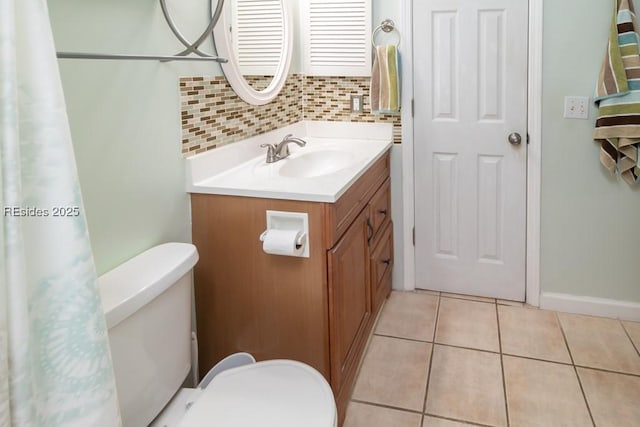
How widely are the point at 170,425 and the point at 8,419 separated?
0.71 meters

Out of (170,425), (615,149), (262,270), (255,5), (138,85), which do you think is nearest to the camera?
(170,425)

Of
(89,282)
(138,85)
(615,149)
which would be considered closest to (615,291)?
(615,149)

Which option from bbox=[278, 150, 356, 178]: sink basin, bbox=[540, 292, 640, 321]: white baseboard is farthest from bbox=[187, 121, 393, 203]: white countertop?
bbox=[540, 292, 640, 321]: white baseboard

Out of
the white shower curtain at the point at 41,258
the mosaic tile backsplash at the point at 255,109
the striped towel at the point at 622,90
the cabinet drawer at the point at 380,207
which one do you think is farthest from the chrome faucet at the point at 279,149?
the white shower curtain at the point at 41,258

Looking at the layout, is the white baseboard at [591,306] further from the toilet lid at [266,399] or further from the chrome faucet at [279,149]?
the toilet lid at [266,399]

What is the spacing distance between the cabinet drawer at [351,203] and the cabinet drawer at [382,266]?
0.28m

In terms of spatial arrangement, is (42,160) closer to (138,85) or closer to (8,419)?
(8,419)

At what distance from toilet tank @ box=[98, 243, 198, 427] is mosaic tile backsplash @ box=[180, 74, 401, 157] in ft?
1.70

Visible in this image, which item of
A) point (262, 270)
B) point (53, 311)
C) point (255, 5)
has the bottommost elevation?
point (262, 270)

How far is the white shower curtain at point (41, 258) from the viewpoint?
68 centimetres

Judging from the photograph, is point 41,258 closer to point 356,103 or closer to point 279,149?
point 279,149

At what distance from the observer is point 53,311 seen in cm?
75

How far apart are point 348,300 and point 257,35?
3.87ft

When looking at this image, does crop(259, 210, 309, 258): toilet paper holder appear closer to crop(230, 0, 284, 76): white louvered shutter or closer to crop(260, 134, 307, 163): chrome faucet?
crop(260, 134, 307, 163): chrome faucet
